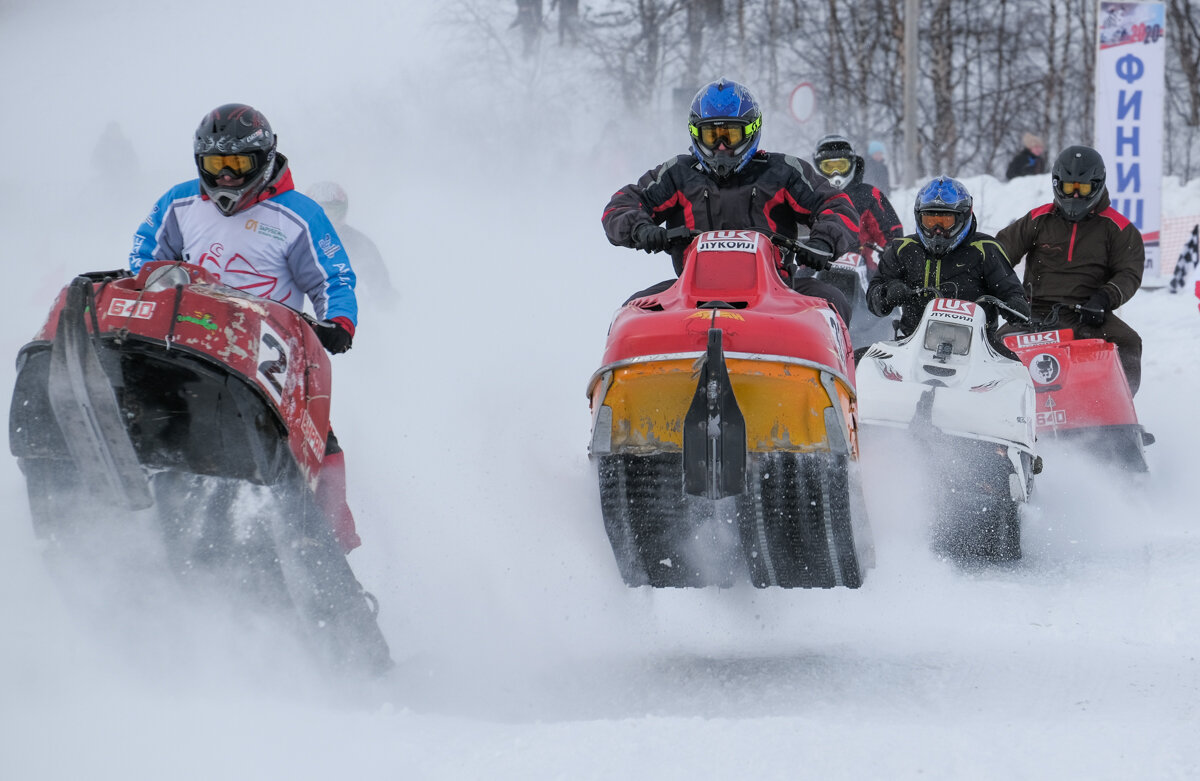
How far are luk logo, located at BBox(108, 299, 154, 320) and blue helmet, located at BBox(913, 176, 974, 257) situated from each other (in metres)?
4.57

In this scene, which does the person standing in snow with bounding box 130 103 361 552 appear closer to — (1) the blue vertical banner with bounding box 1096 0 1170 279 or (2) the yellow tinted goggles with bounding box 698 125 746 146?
(2) the yellow tinted goggles with bounding box 698 125 746 146

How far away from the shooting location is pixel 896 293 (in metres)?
7.36

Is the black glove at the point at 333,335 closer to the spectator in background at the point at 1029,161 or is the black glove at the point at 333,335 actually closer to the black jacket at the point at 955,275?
the black jacket at the point at 955,275

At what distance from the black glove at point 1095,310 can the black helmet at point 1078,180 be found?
0.62 meters

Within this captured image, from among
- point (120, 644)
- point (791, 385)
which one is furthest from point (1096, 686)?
point (120, 644)

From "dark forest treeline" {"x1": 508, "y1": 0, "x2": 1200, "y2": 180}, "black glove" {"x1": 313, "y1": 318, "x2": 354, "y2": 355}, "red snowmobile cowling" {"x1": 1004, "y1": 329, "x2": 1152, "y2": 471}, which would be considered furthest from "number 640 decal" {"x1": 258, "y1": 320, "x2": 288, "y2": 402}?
"dark forest treeline" {"x1": 508, "y1": 0, "x2": 1200, "y2": 180}

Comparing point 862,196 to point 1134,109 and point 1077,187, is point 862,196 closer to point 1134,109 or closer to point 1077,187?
point 1077,187

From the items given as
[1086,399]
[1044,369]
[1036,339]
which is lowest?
[1086,399]

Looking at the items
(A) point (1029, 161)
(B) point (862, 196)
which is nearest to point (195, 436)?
(B) point (862, 196)

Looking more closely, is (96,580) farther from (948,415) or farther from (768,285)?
(948,415)

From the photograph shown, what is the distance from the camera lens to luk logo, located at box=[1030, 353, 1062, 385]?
24.8ft

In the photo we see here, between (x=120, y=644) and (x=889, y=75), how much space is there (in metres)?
26.0

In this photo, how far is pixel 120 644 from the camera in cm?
441

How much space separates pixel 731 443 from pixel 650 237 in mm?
1289
